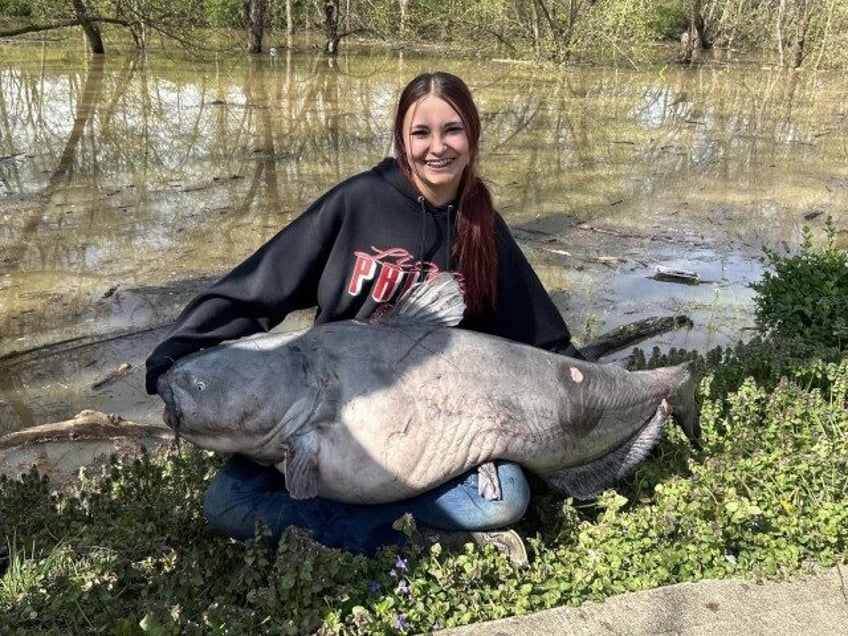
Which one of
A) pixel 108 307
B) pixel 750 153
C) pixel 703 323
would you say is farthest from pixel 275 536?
pixel 750 153

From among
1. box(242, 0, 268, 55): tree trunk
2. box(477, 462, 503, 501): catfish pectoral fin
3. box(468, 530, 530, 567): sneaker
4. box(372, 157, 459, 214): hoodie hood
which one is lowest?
box(468, 530, 530, 567): sneaker

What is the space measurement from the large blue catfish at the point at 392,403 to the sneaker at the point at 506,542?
151 millimetres

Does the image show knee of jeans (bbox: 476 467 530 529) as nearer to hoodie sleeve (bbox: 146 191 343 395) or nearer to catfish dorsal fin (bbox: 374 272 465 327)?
catfish dorsal fin (bbox: 374 272 465 327)

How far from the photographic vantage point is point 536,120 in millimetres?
14094

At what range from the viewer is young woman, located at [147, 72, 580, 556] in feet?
8.86

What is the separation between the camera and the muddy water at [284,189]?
17.8 feet

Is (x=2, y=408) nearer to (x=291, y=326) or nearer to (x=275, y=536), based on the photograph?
Result: (x=291, y=326)

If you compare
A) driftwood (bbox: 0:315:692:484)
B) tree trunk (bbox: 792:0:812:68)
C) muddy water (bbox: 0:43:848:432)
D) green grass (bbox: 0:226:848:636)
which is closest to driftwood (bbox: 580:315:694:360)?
muddy water (bbox: 0:43:848:432)

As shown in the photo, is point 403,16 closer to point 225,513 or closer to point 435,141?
point 435,141

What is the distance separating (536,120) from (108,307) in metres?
9.99

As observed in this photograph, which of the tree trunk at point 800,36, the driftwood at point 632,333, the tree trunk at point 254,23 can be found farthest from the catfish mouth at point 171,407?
the tree trunk at point 800,36

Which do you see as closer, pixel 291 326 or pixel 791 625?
pixel 791 625

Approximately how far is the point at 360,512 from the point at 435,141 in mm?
1284

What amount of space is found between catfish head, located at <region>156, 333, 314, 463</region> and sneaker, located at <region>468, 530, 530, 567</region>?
0.72 metres
